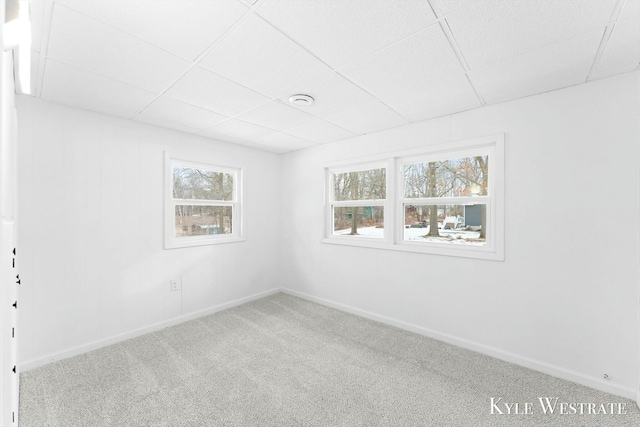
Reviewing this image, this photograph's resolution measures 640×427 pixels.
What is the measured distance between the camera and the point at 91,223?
2703 mm

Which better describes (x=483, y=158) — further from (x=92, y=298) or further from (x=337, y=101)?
(x=92, y=298)

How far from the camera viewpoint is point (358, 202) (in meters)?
3.74

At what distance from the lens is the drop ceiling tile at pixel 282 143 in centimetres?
358

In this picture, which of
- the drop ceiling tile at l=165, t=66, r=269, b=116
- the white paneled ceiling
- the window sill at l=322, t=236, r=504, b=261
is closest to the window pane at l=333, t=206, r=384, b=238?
the window sill at l=322, t=236, r=504, b=261

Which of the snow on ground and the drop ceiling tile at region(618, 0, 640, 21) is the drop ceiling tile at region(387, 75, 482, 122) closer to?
the drop ceiling tile at region(618, 0, 640, 21)

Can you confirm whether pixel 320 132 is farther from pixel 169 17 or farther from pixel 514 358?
pixel 514 358

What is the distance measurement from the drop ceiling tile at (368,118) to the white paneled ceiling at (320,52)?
0.04 metres

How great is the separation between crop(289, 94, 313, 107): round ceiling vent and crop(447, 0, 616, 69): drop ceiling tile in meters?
1.17

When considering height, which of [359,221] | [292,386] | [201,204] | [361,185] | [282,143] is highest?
[282,143]

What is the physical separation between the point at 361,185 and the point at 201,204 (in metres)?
2.08

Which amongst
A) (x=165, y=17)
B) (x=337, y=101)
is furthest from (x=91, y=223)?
(x=337, y=101)

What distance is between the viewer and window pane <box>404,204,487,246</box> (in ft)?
9.34

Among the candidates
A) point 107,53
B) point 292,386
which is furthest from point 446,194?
point 107,53

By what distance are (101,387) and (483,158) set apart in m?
3.79
